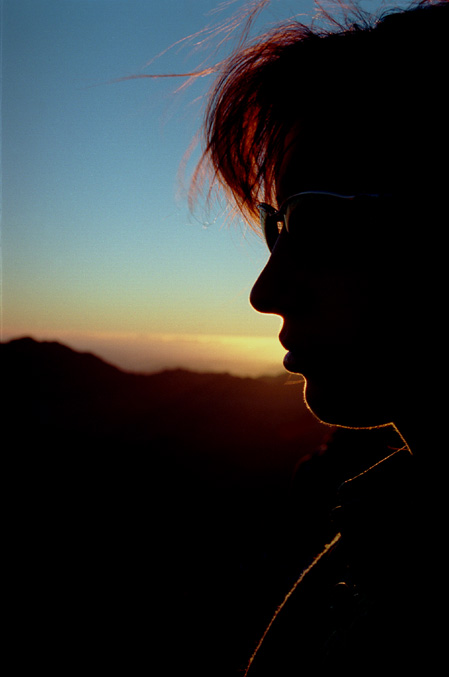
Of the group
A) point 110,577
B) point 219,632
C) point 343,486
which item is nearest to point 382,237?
point 343,486

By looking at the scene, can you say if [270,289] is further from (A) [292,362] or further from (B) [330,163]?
(B) [330,163]

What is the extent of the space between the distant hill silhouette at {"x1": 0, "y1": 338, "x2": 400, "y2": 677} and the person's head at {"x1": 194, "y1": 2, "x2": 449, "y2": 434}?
4.18ft

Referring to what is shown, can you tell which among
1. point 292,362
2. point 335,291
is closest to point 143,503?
point 292,362

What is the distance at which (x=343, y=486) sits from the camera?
1.60 metres

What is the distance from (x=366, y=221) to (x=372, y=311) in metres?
0.26

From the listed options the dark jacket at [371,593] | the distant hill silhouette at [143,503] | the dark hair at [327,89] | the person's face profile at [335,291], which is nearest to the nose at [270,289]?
the person's face profile at [335,291]

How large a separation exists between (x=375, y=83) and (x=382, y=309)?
0.74 m

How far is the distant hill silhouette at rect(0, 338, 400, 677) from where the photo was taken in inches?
189

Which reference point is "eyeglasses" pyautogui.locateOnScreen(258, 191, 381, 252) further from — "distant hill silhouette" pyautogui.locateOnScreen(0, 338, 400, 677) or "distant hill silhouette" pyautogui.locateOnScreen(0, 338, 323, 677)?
"distant hill silhouette" pyautogui.locateOnScreen(0, 338, 323, 677)

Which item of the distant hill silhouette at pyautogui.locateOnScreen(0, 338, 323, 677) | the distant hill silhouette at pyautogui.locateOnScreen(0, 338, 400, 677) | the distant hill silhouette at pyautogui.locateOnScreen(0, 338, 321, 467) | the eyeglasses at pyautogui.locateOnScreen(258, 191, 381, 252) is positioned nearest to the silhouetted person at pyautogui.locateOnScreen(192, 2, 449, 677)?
the eyeglasses at pyautogui.locateOnScreen(258, 191, 381, 252)

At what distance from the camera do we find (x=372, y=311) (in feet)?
3.94

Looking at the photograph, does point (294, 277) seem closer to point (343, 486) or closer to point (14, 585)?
point (343, 486)

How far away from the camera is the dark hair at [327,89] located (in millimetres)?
1243

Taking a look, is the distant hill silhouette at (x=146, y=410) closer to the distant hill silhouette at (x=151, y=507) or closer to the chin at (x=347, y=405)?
the distant hill silhouette at (x=151, y=507)
